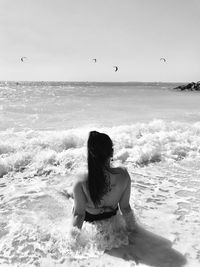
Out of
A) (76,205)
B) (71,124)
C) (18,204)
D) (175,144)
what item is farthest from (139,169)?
(71,124)

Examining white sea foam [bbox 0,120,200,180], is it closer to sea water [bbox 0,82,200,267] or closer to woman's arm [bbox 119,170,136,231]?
sea water [bbox 0,82,200,267]

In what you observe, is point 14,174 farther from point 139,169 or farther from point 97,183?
point 97,183

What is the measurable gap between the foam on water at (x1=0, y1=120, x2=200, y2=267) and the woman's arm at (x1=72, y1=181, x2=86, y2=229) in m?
0.20

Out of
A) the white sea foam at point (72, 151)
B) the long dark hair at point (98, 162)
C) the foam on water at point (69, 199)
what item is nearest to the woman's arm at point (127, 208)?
the foam on water at point (69, 199)

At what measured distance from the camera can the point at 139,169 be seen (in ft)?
22.3

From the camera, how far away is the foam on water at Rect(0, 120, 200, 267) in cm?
351

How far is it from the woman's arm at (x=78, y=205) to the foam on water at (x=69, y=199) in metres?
0.20

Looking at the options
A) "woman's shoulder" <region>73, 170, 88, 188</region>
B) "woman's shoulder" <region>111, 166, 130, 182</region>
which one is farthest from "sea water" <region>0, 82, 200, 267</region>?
"woman's shoulder" <region>73, 170, 88, 188</region>

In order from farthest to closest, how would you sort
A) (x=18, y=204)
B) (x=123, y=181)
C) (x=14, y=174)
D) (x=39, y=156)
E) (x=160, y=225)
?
(x=39, y=156) → (x=14, y=174) → (x=18, y=204) → (x=160, y=225) → (x=123, y=181)

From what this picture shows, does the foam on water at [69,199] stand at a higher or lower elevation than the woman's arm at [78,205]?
lower

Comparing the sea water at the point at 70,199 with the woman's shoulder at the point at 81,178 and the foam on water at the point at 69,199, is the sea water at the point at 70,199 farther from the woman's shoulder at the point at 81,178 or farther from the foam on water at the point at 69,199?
the woman's shoulder at the point at 81,178

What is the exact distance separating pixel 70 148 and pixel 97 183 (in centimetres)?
531

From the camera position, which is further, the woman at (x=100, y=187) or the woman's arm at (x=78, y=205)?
the woman's arm at (x=78, y=205)

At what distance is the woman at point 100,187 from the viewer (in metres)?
3.04
